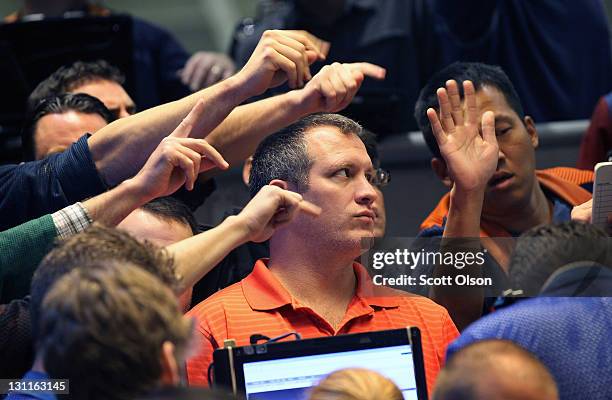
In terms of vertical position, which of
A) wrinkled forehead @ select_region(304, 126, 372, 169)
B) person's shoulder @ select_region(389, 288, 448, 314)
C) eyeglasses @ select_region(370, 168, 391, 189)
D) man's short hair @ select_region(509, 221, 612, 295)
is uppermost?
wrinkled forehead @ select_region(304, 126, 372, 169)

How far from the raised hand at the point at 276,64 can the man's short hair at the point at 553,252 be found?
31.4 inches

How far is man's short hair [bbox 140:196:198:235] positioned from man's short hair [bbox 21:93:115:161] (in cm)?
54

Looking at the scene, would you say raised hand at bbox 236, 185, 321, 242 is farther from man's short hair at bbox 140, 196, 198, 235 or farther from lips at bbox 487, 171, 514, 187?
lips at bbox 487, 171, 514, 187

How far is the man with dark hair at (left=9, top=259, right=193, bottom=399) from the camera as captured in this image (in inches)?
85.7

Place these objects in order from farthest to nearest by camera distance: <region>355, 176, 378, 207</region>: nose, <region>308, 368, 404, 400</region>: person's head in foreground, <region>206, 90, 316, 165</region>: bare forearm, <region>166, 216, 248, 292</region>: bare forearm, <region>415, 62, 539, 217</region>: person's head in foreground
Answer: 1. <region>415, 62, 539, 217</region>: person's head in foreground
2. <region>206, 90, 316, 165</region>: bare forearm
3. <region>355, 176, 378, 207</region>: nose
4. <region>166, 216, 248, 292</region>: bare forearm
5. <region>308, 368, 404, 400</region>: person's head in foreground

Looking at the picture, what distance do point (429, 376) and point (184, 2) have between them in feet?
37.2

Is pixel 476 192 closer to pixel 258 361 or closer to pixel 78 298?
pixel 258 361

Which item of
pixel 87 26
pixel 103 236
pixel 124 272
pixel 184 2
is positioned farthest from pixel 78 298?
pixel 184 2

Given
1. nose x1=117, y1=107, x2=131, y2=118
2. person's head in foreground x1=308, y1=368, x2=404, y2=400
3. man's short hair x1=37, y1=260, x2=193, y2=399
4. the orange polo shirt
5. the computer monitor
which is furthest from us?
the computer monitor

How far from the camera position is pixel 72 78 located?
4.41 metres

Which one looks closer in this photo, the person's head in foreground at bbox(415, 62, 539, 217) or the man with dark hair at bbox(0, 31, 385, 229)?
the man with dark hair at bbox(0, 31, 385, 229)

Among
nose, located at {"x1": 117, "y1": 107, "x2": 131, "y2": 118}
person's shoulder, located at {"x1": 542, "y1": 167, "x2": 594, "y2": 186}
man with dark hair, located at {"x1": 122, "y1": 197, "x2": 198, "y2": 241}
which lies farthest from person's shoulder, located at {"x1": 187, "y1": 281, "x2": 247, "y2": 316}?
person's shoulder, located at {"x1": 542, "y1": 167, "x2": 594, "y2": 186}

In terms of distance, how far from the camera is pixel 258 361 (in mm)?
2859

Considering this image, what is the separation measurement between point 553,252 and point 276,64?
0.94m
